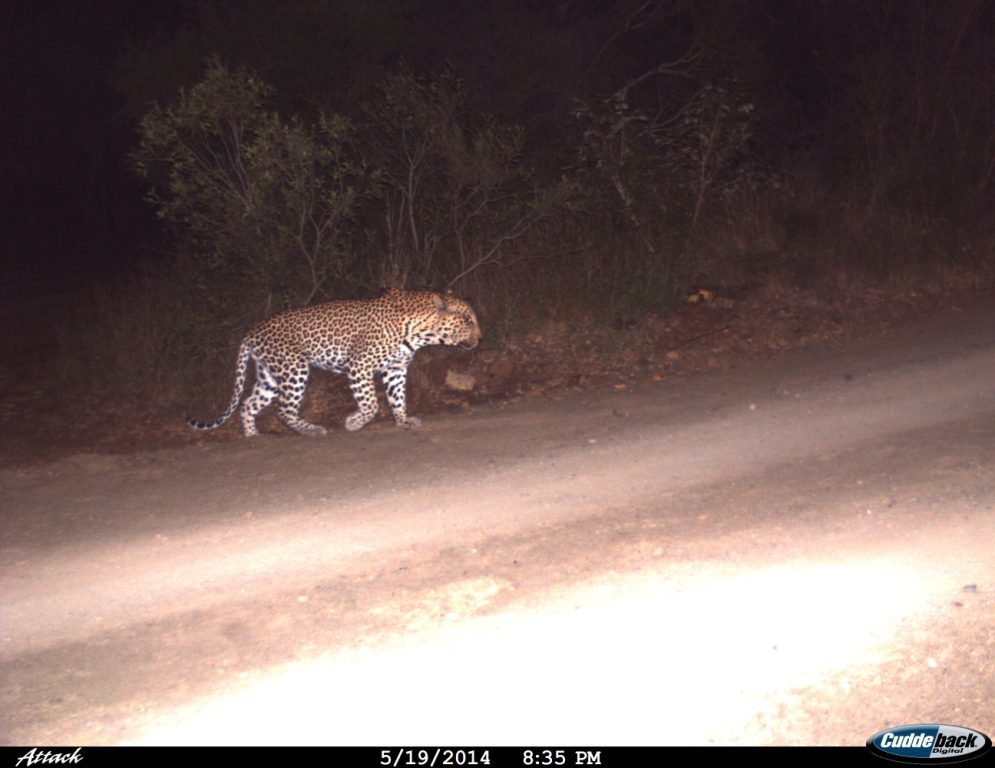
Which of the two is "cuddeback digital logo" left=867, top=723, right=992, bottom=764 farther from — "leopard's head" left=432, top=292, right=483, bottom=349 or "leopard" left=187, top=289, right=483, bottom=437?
"leopard's head" left=432, top=292, right=483, bottom=349

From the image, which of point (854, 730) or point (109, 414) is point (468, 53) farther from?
point (854, 730)

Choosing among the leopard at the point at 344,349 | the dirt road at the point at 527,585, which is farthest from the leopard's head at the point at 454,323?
the dirt road at the point at 527,585

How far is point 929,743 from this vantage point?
143 inches

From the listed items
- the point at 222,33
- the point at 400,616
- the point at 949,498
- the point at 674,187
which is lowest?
the point at 400,616

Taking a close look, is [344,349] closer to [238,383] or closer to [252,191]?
[238,383]

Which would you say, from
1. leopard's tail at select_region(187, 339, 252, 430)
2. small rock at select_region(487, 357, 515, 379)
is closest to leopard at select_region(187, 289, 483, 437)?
leopard's tail at select_region(187, 339, 252, 430)

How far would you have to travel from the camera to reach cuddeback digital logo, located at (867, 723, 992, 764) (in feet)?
11.6

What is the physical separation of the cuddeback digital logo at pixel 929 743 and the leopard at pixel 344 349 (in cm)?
605

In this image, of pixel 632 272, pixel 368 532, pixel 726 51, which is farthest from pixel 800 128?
pixel 368 532

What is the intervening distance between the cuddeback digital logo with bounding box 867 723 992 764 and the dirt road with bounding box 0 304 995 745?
0.07 m

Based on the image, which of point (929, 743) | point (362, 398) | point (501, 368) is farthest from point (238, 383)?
point (929, 743)

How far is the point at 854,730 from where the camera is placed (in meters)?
3.73

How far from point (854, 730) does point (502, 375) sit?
7.66 m

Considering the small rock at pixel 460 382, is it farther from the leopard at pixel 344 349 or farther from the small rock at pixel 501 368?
the leopard at pixel 344 349
